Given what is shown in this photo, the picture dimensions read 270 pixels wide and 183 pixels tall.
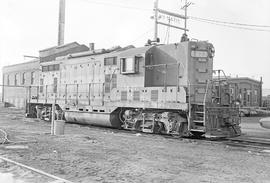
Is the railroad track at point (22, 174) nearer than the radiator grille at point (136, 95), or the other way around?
the railroad track at point (22, 174)

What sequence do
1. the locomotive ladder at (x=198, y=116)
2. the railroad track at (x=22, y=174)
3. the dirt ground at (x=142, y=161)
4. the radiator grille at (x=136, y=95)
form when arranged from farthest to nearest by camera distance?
the radiator grille at (x=136, y=95) → the locomotive ladder at (x=198, y=116) → the dirt ground at (x=142, y=161) → the railroad track at (x=22, y=174)

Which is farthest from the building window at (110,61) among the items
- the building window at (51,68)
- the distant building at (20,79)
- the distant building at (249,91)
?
the distant building at (249,91)

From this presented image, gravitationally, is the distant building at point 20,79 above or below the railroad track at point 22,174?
above

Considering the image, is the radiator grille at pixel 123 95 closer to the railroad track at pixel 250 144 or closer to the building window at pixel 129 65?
the building window at pixel 129 65

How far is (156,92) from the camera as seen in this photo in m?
12.8

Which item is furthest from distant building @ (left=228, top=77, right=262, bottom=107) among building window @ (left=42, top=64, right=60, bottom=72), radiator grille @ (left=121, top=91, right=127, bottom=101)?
radiator grille @ (left=121, top=91, right=127, bottom=101)

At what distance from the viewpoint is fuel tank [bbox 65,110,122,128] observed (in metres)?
14.8

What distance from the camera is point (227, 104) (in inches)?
494

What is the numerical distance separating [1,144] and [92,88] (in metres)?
8.02

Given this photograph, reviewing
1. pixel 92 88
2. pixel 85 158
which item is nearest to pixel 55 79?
pixel 92 88

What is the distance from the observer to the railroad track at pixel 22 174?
5.23 metres

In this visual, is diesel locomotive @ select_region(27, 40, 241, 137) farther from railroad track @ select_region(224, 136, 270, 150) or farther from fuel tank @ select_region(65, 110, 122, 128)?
railroad track @ select_region(224, 136, 270, 150)

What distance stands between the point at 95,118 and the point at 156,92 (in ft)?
14.0

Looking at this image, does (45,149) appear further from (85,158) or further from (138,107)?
(138,107)
